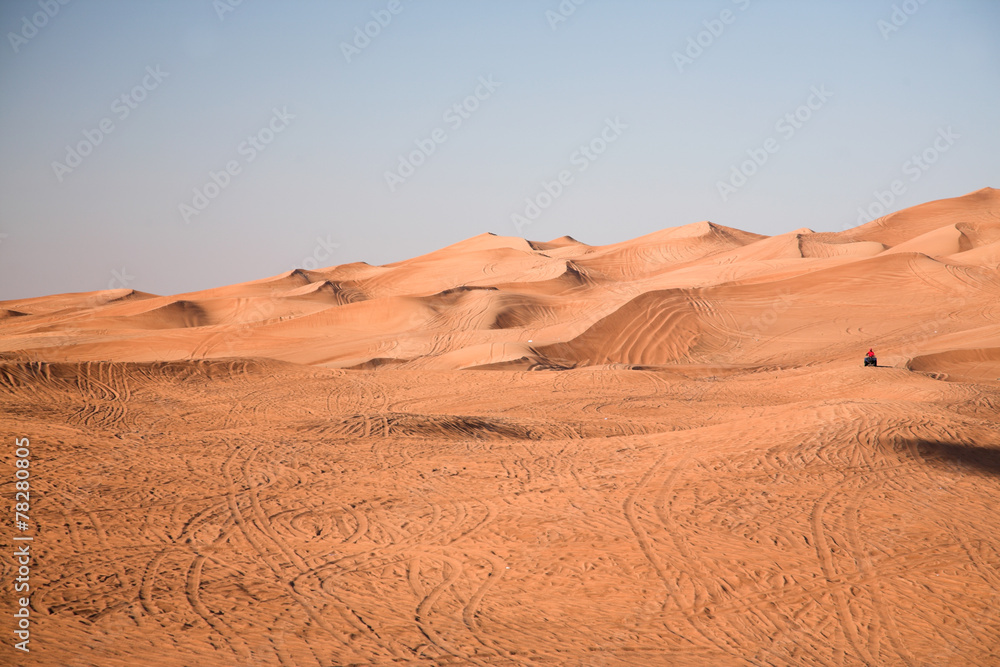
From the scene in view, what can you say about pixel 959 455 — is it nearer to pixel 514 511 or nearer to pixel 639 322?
pixel 514 511

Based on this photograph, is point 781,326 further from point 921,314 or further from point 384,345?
point 384,345

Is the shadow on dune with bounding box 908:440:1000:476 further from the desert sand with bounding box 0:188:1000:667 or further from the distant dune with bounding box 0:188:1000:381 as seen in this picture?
the distant dune with bounding box 0:188:1000:381

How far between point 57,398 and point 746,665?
1651 centimetres

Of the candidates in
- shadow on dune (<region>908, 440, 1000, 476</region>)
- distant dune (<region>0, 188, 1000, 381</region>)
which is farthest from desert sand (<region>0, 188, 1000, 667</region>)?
distant dune (<region>0, 188, 1000, 381</region>)

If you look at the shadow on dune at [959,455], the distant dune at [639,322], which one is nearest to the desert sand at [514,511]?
the shadow on dune at [959,455]

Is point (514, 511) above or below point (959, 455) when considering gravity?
above

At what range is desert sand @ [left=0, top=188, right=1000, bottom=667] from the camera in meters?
6.73

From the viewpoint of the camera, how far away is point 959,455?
12180mm

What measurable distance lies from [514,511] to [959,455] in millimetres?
7699

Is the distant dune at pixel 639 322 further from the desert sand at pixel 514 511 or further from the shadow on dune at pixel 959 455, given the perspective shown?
the shadow on dune at pixel 959 455

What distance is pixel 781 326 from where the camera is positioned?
29.1 meters

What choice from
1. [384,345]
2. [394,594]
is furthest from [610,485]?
[384,345]

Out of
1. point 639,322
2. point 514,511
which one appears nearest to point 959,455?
point 514,511

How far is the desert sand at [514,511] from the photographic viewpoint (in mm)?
6730
